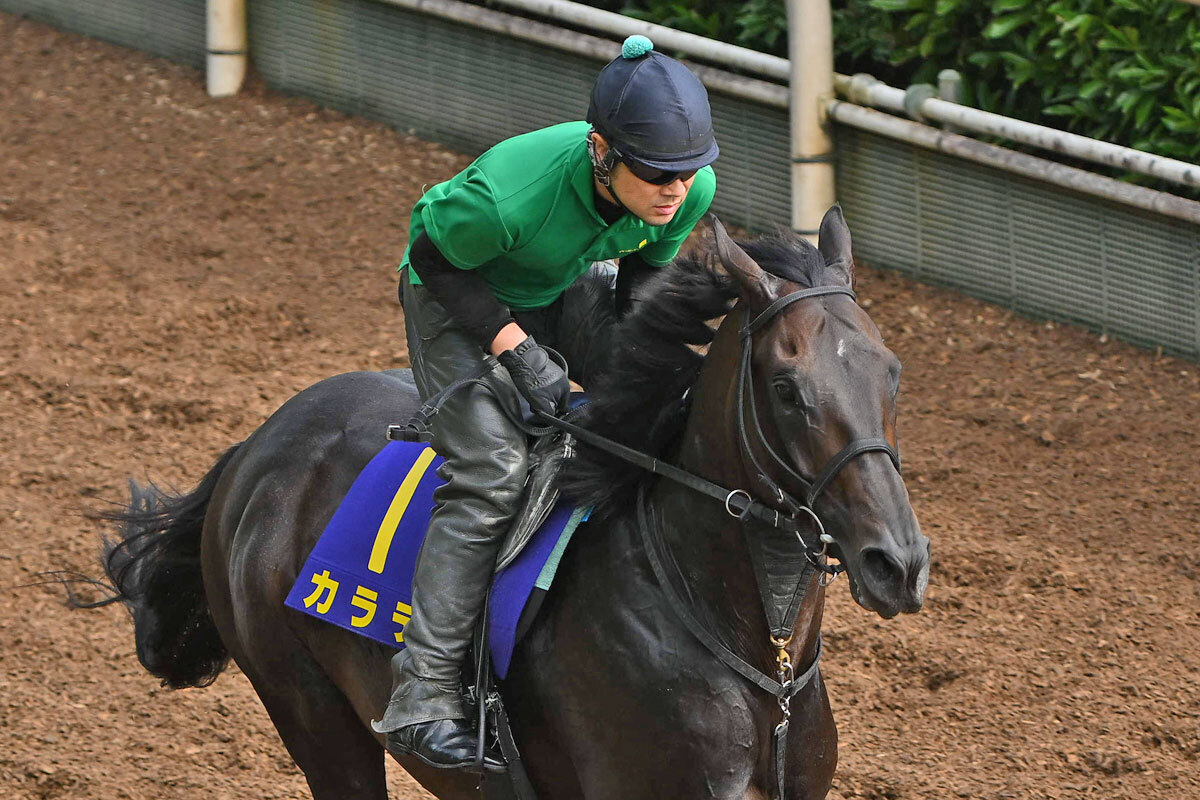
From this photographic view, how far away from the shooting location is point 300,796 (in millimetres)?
5516

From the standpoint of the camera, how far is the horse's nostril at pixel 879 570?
3127mm

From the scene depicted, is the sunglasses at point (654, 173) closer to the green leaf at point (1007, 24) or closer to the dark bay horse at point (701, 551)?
the dark bay horse at point (701, 551)

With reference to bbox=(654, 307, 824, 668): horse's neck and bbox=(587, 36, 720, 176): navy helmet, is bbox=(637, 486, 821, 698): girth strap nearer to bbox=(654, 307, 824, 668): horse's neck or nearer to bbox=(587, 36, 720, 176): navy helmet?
bbox=(654, 307, 824, 668): horse's neck

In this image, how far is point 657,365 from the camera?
3689 millimetres

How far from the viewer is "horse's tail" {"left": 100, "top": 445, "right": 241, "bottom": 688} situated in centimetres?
520

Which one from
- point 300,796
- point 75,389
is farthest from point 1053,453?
point 75,389

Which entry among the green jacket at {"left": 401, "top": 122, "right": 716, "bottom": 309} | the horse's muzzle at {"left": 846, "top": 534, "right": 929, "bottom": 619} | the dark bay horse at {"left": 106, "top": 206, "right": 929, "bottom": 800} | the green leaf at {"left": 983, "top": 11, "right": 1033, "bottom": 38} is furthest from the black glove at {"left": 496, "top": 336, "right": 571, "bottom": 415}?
the green leaf at {"left": 983, "top": 11, "right": 1033, "bottom": 38}

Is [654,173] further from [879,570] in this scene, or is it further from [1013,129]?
[1013,129]

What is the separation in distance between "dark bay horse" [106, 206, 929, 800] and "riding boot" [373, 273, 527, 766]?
0.15 meters

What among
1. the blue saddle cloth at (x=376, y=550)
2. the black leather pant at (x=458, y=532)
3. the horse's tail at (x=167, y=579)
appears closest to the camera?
the black leather pant at (x=458, y=532)

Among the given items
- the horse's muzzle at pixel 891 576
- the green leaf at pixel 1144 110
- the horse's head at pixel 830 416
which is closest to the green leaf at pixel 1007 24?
the green leaf at pixel 1144 110

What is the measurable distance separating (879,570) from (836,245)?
84cm

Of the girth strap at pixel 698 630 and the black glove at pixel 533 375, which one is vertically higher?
the black glove at pixel 533 375

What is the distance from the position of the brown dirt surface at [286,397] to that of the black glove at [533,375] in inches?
87.5
